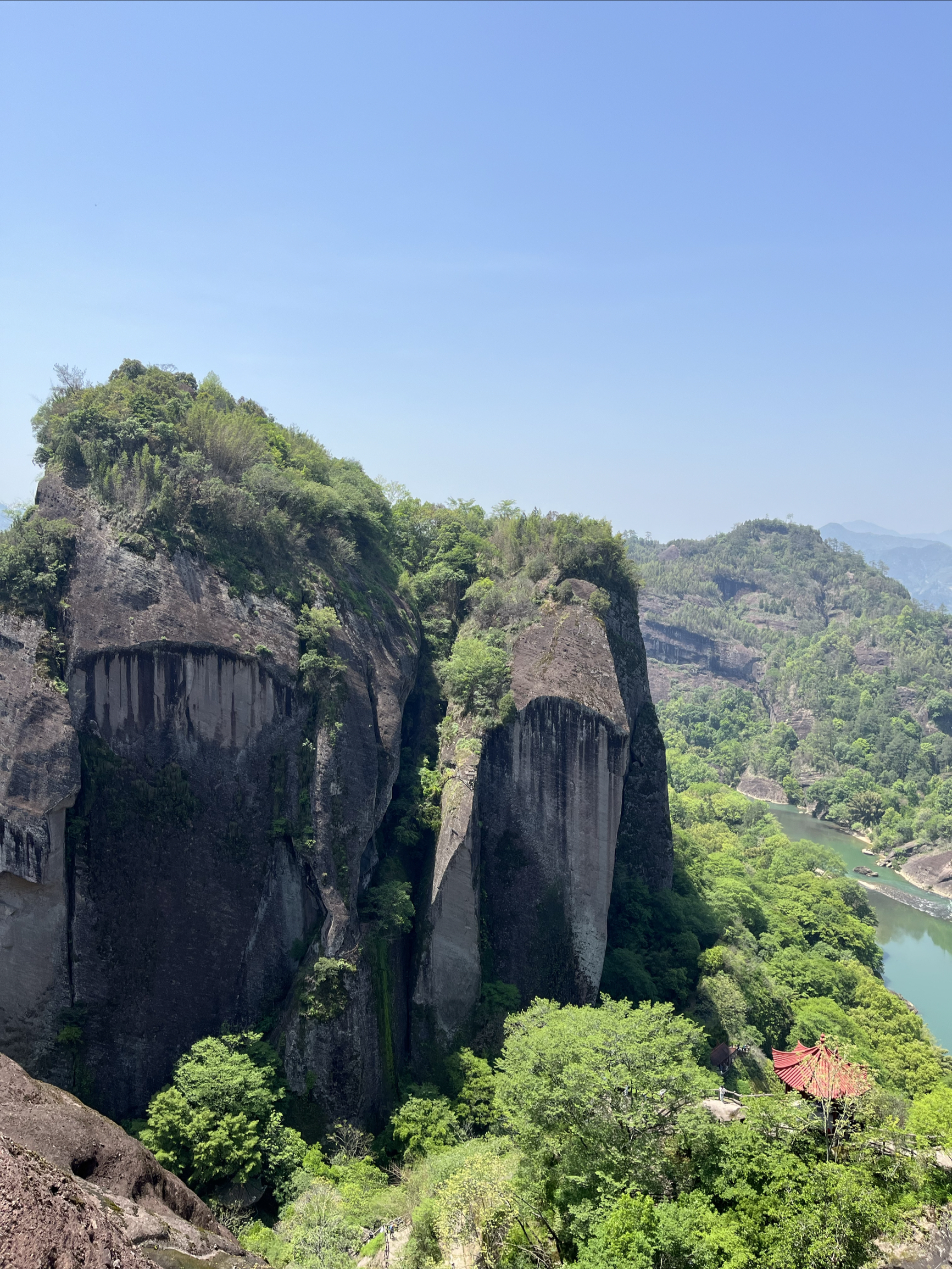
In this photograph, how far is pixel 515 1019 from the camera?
21.6 metres

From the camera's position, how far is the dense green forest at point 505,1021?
14109 mm

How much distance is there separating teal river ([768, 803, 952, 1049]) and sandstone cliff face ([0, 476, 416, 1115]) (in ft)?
109

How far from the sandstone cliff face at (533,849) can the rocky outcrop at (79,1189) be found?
13.2m

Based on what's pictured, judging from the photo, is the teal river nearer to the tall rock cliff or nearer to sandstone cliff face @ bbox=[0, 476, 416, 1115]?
the tall rock cliff

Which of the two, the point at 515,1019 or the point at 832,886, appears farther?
the point at 832,886

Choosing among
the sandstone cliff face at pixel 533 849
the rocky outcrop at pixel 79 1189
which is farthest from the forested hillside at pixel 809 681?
the rocky outcrop at pixel 79 1189

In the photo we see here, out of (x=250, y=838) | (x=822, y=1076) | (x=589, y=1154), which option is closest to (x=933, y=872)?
(x=822, y=1076)

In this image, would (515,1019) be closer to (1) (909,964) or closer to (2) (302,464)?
(2) (302,464)

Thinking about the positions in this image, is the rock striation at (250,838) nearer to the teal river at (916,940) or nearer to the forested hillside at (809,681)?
the teal river at (916,940)

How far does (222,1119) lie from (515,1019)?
25.6 feet

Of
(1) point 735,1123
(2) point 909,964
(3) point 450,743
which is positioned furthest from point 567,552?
(2) point 909,964

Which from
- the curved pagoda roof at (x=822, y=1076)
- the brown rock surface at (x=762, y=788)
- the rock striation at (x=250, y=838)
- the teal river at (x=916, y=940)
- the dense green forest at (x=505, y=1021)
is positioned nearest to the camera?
the dense green forest at (x=505, y=1021)

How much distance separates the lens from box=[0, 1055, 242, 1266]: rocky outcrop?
779 centimetres

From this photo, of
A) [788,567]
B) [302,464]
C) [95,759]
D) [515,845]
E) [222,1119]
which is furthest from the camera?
[788,567]
